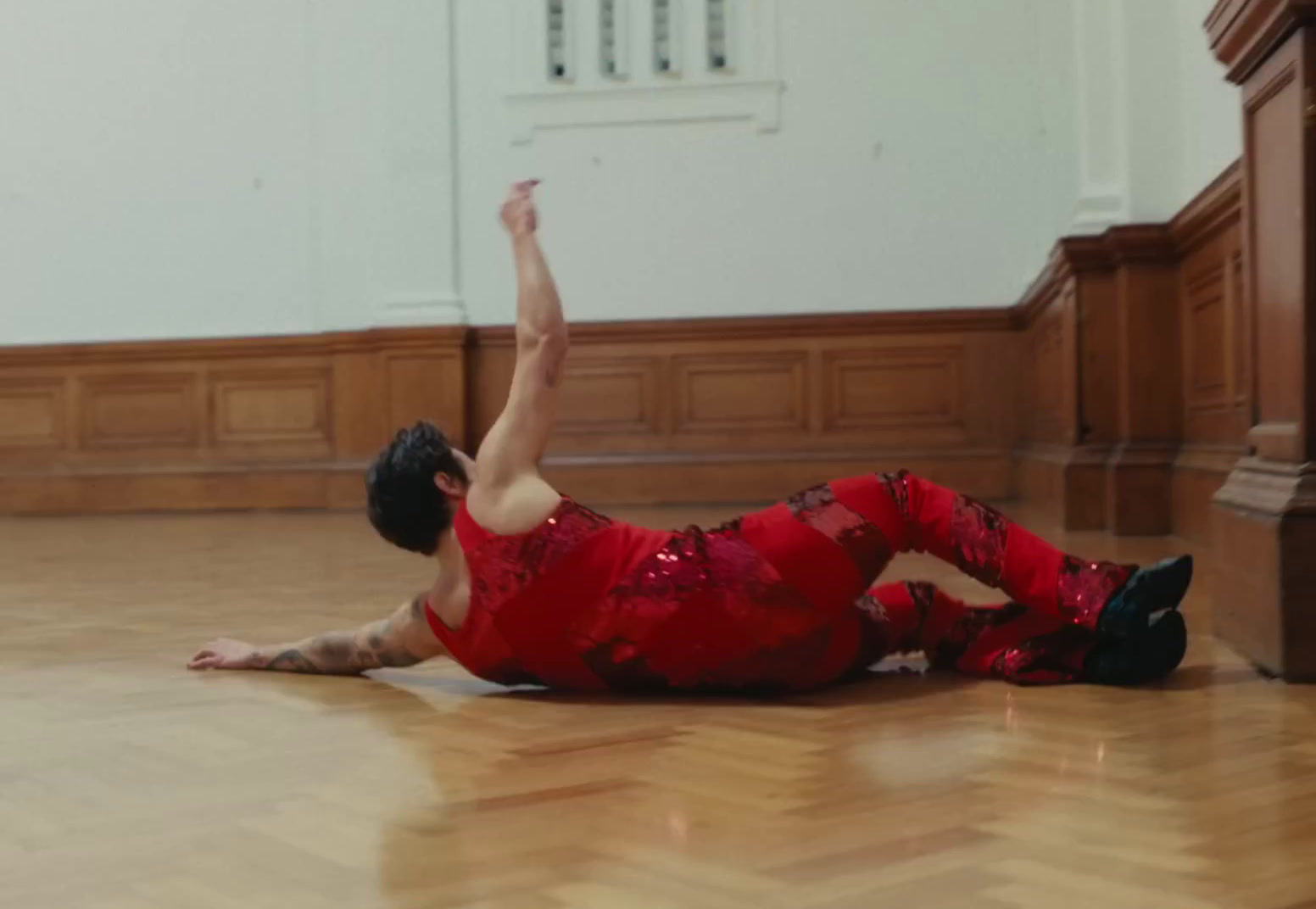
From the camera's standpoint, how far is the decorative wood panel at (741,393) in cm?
898

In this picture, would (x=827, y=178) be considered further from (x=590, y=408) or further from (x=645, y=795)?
(x=645, y=795)

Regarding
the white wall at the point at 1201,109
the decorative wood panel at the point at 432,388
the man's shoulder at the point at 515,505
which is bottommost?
the man's shoulder at the point at 515,505

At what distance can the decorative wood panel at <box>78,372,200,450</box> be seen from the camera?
379 inches

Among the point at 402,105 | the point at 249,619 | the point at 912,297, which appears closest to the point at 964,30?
the point at 912,297

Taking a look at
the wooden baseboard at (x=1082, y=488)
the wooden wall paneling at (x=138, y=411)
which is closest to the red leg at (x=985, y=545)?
the wooden baseboard at (x=1082, y=488)

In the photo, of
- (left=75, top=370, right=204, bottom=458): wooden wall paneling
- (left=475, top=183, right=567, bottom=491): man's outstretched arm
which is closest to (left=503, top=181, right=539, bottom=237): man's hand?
(left=475, top=183, right=567, bottom=491): man's outstretched arm

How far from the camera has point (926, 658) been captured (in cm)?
295

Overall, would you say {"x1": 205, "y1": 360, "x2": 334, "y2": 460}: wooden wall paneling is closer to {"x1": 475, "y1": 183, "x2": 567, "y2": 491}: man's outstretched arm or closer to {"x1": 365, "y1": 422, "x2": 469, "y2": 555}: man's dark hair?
{"x1": 365, "y1": 422, "x2": 469, "y2": 555}: man's dark hair

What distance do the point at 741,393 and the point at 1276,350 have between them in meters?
6.28

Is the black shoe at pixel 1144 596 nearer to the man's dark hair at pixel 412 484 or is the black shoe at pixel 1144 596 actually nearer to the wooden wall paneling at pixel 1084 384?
the man's dark hair at pixel 412 484

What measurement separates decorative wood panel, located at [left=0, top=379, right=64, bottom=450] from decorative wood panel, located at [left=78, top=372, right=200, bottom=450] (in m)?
0.17

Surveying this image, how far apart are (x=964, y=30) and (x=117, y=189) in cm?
560

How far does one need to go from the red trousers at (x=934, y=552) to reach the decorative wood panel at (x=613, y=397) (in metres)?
6.45

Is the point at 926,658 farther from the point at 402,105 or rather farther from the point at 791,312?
the point at 402,105
